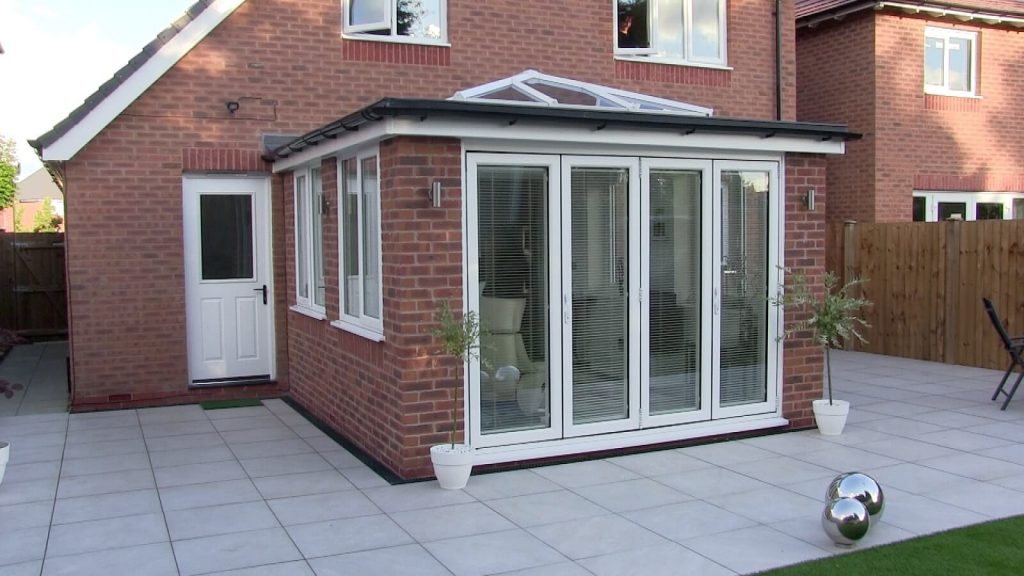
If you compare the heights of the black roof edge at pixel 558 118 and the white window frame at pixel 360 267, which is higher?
the black roof edge at pixel 558 118

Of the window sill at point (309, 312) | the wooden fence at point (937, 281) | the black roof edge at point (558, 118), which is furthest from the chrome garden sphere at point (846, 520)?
the wooden fence at point (937, 281)

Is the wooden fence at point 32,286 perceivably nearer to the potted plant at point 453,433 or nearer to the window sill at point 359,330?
the window sill at point 359,330

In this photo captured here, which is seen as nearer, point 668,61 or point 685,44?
point 668,61

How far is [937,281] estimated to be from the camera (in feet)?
39.9

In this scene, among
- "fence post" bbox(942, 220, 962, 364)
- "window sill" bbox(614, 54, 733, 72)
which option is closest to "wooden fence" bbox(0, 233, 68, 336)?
"window sill" bbox(614, 54, 733, 72)

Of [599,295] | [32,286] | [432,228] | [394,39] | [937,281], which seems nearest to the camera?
[432,228]

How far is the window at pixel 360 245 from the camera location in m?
7.11

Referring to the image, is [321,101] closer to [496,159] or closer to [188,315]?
[188,315]

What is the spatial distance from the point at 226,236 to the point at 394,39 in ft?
9.65

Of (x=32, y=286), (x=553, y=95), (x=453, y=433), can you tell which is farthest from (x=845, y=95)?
(x=32, y=286)

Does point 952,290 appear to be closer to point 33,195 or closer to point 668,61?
point 668,61

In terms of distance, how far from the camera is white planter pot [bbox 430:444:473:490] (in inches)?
247

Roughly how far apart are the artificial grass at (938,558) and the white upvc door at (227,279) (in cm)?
703

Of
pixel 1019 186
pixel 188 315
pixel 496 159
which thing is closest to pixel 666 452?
pixel 496 159
